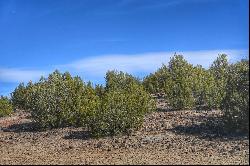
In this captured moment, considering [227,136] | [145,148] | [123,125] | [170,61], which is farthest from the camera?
[170,61]

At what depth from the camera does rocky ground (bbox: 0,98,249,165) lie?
1673cm

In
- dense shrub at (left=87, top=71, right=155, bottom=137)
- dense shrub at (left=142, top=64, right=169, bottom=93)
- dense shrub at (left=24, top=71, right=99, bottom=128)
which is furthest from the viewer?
dense shrub at (left=142, top=64, right=169, bottom=93)

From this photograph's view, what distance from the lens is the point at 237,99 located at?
21.5 metres

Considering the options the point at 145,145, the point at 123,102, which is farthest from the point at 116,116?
the point at 145,145

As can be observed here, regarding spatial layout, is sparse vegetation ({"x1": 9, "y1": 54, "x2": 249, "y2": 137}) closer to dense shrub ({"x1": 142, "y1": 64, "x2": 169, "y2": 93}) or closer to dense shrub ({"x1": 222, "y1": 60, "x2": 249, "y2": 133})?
dense shrub ({"x1": 222, "y1": 60, "x2": 249, "y2": 133})

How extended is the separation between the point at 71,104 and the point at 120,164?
41.8 feet

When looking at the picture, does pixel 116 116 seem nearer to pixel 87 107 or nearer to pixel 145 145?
pixel 87 107

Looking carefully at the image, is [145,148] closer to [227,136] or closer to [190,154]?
[190,154]

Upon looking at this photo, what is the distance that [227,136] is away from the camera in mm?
20625

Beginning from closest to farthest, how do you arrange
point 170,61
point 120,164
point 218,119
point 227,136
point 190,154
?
point 120,164 → point 190,154 → point 227,136 → point 218,119 → point 170,61

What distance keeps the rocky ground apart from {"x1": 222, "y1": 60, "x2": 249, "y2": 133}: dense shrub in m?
0.77

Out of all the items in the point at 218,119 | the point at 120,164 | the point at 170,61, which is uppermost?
the point at 170,61

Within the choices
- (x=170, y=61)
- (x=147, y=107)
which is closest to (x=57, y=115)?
(x=147, y=107)

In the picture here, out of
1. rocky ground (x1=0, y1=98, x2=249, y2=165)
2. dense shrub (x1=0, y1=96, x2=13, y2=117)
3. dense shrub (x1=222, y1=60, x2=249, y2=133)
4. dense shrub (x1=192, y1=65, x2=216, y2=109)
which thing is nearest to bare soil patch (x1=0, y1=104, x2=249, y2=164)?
rocky ground (x1=0, y1=98, x2=249, y2=165)
